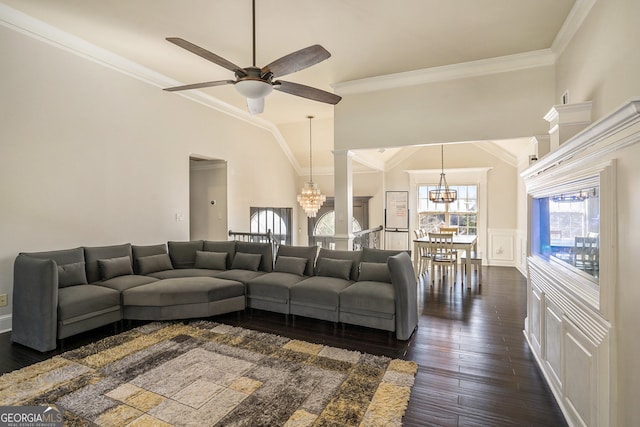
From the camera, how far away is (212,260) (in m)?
4.98

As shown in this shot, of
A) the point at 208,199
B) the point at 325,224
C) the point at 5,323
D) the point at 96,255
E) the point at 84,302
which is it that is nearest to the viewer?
the point at 84,302

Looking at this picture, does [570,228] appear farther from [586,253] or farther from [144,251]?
[144,251]

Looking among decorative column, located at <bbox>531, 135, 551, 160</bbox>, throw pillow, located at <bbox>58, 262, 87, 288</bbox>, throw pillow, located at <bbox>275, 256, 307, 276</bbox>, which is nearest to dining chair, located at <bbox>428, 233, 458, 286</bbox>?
decorative column, located at <bbox>531, 135, 551, 160</bbox>

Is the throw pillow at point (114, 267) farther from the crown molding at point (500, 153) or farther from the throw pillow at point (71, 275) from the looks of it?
the crown molding at point (500, 153)

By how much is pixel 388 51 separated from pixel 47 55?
4170 mm

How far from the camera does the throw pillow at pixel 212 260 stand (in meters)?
4.95

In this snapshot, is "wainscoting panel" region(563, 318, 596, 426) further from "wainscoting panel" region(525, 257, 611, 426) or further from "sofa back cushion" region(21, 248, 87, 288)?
"sofa back cushion" region(21, 248, 87, 288)

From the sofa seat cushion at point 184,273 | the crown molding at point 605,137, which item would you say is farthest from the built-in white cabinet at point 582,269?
the sofa seat cushion at point 184,273

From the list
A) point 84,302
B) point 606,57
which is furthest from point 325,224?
point 606,57

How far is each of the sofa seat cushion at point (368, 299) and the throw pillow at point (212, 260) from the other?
84.9 inches

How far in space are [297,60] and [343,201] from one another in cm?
312

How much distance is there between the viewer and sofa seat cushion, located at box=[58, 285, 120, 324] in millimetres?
3236

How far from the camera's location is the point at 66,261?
3.74 m

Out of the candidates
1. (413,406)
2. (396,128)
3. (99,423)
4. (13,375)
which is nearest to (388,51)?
(396,128)
